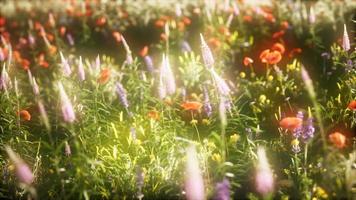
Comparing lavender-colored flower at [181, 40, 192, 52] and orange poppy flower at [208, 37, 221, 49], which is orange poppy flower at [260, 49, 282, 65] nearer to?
orange poppy flower at [208, 37, 221, 49]

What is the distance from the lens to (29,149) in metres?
3.70

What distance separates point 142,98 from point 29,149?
1.10 meters

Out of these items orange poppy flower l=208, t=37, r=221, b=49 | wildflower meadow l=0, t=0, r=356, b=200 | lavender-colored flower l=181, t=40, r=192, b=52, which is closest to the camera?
wildflower meadow l=0, t=0, r=356, b=200

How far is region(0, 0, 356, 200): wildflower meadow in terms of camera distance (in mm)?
2797

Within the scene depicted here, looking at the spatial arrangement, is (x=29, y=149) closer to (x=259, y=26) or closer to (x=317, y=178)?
(x=317, y=178)

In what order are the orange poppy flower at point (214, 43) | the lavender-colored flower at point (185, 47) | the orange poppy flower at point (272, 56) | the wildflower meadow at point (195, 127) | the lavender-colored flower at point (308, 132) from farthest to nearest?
the lavender-colored flower at point (185, 47)
the orange poppy flower at point (214, 43)
the orange poppy flower at point (272, 56)
the lavender-colored flower at point (308, 132)
the wildflower meadow at point (195, 127)

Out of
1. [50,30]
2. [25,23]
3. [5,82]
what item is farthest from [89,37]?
[5,82]

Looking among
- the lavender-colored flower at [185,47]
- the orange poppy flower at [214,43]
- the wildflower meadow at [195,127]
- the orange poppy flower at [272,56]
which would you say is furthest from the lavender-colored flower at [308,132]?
the lavender-colored flower at [185,47]

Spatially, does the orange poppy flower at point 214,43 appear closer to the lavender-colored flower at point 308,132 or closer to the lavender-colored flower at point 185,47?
the lavender-colored flower at point 185,47

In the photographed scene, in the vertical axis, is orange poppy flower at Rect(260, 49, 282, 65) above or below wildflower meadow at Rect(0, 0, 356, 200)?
above

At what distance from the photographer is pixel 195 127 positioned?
4.05 meters

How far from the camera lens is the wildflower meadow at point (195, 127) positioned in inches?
110

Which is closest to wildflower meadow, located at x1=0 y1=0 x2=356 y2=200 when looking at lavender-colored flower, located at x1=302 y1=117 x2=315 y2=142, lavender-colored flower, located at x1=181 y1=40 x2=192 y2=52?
lavender-colored flower, located at x1=302 y1=117 x2=315 y2=142

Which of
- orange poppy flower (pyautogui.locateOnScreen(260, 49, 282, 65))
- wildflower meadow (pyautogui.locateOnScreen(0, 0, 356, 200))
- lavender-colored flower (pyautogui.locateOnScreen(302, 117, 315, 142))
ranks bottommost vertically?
wildflower meadow (pyautogui.locateOnScreen(0, 0, 356, 200))
